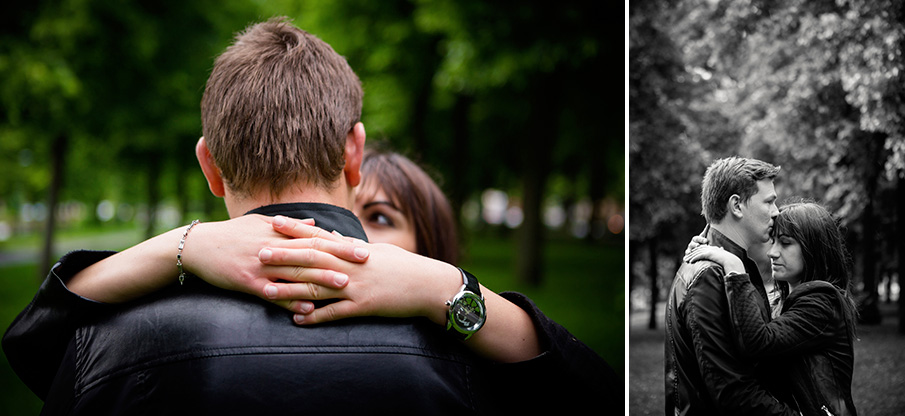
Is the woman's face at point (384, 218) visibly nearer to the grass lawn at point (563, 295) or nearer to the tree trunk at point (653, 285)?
the tree trunk at point (653, 285)

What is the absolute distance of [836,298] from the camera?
2109 mm

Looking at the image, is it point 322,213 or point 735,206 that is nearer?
point 322,213

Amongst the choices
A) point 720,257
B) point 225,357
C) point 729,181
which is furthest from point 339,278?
point 729,181

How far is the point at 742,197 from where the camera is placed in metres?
2.19

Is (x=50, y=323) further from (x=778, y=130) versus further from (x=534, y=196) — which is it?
(x=534, y=196)

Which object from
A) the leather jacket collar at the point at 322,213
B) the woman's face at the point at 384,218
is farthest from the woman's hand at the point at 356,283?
the woman's face at the point at 384,218

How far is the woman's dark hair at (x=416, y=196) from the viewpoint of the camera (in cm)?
333

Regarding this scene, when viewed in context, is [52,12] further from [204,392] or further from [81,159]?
[81,159]

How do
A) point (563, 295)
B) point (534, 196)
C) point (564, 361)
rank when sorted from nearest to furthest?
point (564, 361), point (563, 295), point (534, 196)

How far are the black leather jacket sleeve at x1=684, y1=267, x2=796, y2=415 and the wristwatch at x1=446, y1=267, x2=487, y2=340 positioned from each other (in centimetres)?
91

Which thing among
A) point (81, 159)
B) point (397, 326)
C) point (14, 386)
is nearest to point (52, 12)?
point (14, 386)

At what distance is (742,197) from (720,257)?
217mm

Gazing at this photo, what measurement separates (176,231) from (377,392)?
0.60 metres

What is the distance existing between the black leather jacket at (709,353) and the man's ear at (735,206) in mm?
81
